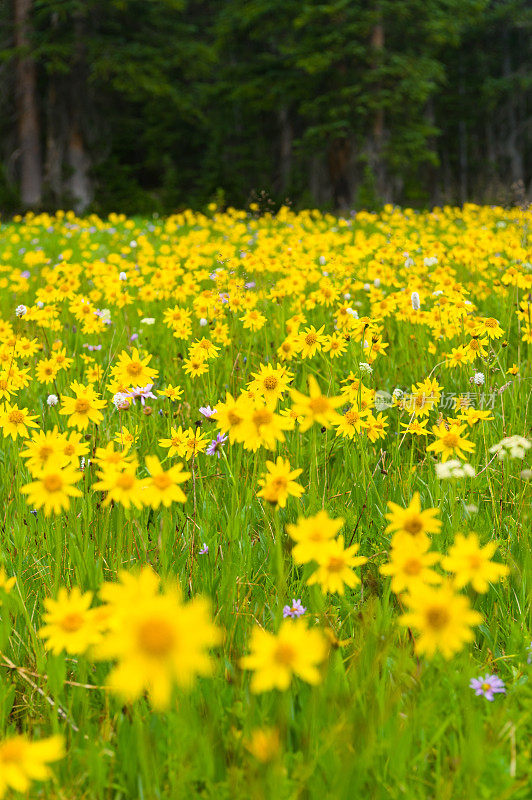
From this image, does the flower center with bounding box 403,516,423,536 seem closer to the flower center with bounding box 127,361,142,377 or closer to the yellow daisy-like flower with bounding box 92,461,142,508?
the yellow daisy-like flower with bounding box 92,461,142,508

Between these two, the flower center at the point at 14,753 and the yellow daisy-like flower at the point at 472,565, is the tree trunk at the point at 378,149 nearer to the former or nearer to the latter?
the yellow daisy-like flower at the point at 472,565

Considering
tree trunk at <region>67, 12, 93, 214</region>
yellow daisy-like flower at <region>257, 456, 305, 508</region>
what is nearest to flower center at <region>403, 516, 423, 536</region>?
yellow daisy-like flower at <region>257, 456, 305, 508</region>

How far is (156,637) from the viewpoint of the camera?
710 mm

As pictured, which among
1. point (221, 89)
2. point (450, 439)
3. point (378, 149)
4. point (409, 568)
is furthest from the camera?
point (221, 89)

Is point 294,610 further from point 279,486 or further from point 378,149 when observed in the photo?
point 378,149

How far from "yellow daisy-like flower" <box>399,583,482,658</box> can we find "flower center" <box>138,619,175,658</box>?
0.32 metres

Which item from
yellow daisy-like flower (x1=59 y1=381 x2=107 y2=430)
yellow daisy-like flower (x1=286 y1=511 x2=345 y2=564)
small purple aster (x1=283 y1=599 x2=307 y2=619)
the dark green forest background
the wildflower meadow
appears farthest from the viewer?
the dark green forest background

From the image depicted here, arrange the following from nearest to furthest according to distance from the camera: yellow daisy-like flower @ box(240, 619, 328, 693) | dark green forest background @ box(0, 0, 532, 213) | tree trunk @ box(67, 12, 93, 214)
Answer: yellow daisy-like flower @ box(240, 619, 328, 693), dark green forest background @ box(0, 0, 532, 213), tree trunk @ box(67, 12, 93, 214)

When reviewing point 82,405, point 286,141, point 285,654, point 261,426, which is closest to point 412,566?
point 285,654

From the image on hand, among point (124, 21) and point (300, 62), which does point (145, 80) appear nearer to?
point (124, 21)

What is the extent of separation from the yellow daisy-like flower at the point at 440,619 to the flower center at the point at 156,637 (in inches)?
12.4

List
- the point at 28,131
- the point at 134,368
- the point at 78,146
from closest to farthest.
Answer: the point at 134,368
the point at 28,131
the point at 78,146

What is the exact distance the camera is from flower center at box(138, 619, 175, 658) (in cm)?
71

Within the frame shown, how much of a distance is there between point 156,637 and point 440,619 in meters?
0.39
